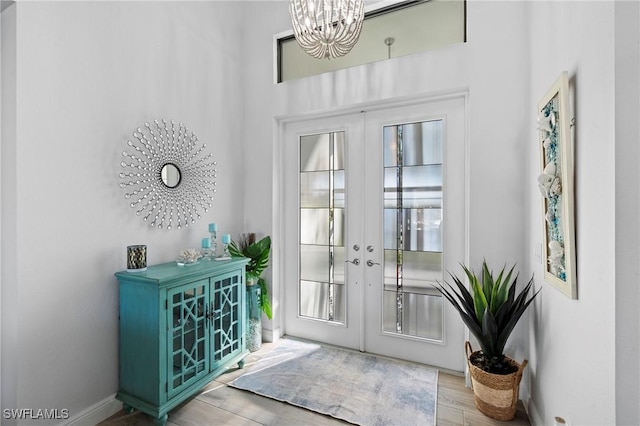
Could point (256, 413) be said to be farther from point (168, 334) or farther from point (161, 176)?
point (161, 176)

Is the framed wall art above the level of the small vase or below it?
above

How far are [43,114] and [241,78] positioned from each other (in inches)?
74.8

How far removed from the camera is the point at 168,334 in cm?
189

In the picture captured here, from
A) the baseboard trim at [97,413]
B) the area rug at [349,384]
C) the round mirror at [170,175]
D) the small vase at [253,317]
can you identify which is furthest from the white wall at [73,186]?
the area rug at [349,384]

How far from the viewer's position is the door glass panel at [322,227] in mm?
2951

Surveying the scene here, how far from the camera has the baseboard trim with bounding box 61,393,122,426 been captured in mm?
1835

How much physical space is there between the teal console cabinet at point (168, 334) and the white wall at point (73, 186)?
17 cm

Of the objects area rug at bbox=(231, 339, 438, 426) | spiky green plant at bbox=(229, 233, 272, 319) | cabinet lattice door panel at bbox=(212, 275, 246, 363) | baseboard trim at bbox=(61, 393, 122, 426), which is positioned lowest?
area rug at bbox=(231, 339, 438, 426)

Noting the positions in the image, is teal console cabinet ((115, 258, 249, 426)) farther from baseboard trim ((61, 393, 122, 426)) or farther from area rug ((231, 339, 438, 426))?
area rug ((231, 339, 438, 426))

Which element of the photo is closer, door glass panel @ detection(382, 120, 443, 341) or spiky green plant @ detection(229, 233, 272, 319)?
door glass panel @ detection(382, 120, 443, 341)

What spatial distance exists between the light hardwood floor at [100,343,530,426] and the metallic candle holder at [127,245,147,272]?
3.11ft

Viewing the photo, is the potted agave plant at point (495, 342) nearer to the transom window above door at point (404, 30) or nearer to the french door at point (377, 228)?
the french door at point (377, 228)

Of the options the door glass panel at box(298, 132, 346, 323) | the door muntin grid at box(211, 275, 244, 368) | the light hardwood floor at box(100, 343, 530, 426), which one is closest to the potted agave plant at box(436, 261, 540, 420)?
the light hardwood floor at box(100, 343, 530, 426)

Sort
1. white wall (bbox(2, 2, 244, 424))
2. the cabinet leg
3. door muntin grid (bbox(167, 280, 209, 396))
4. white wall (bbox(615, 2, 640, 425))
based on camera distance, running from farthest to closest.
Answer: door muntin grid (bbox(167, 280, 209, 396)) < the cabinet leg < white wall (bbox(2, 2, 244, 424)) < white wall (bbox(615, 2, 640, 425))
